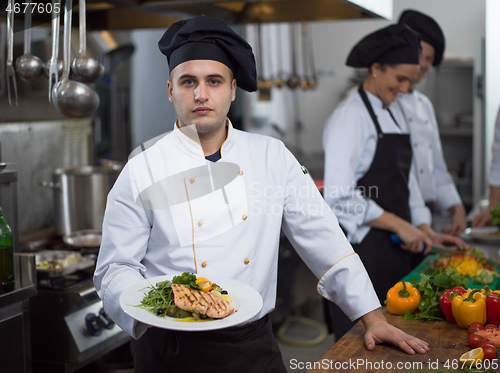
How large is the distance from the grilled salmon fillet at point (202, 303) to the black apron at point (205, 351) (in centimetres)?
24

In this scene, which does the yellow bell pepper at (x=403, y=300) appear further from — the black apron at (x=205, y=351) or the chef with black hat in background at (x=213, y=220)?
the black apron at (x=205, y=351)

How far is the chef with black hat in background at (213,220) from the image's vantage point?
1.31 m

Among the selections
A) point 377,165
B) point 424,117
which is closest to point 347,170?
point 377,165

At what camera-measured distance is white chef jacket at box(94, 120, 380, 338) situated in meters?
1.31

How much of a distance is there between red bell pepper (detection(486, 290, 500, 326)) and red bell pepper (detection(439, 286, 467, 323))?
0.09 metres

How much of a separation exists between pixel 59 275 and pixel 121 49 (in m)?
1.56

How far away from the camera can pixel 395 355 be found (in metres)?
1.26

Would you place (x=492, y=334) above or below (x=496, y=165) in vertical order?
below

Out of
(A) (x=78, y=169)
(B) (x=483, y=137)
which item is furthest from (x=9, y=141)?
(B) (x=483, y=137)

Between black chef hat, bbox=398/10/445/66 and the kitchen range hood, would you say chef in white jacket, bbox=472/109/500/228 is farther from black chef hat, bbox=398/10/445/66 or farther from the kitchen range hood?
the kitchen range hood

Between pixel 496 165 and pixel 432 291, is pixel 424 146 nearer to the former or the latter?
pixel 496 165

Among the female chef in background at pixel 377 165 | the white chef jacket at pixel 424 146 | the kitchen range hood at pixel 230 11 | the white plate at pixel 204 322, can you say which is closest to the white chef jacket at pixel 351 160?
the female chef in background at pixel 377 165

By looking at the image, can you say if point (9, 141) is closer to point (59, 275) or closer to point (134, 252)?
point (59, 275)

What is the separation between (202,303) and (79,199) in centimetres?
157
